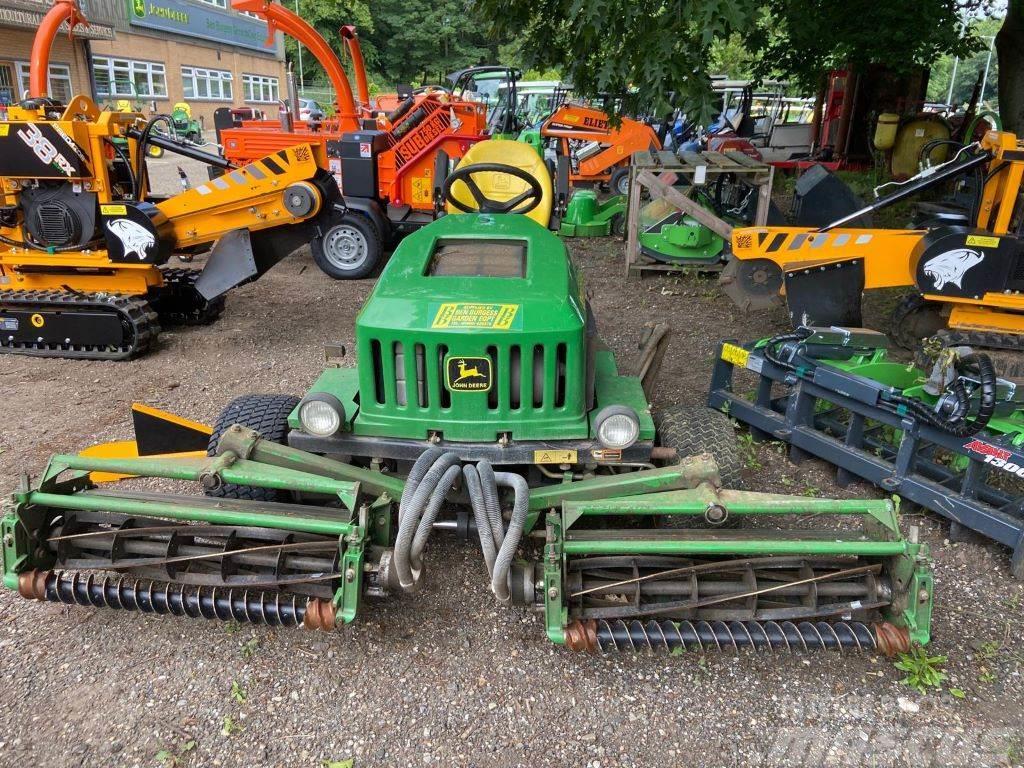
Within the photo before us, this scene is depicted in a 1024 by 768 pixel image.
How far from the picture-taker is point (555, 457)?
3330 millimetres

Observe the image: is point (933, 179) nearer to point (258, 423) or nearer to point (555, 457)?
point (555, 457)

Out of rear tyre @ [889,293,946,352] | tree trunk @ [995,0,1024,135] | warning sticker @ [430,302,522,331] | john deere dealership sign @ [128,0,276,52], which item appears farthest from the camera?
john deere dealership sign @ [128,0,276,52]

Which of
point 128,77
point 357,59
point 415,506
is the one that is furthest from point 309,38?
point 128,77

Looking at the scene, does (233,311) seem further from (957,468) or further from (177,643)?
(957,468)

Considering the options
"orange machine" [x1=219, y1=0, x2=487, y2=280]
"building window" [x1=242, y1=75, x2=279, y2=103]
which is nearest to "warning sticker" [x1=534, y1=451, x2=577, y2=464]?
"orange machine" [x1=219, y1=0, x2=487, y2=280]

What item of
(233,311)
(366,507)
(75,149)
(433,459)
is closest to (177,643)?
(366,507)

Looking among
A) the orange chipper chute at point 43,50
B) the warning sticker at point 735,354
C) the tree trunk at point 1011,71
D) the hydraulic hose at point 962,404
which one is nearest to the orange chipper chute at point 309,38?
the orange chipper chute at point 43,50

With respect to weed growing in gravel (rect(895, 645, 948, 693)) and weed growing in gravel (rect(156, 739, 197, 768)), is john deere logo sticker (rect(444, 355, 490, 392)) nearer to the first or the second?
weed growing in gravel (rect(156, 739, 197, 768))

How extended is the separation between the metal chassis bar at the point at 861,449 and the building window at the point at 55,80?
83.2 feet

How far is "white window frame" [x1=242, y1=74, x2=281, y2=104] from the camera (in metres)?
38.2

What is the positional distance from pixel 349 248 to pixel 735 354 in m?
5.55

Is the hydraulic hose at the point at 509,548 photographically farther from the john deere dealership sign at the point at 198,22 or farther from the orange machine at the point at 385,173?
the john deere dealership sign at the point at 198,22

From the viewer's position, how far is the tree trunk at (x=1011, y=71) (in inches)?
348

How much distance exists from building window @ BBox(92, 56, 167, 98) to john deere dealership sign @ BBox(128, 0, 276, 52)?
152 centimetres
